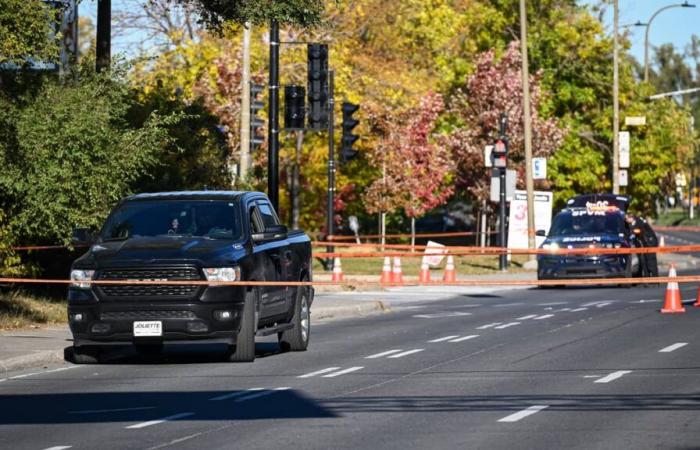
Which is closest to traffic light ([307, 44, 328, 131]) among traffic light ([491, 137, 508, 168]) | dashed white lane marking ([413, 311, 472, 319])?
dashed white lane marking ([413, 311, 472, 319])

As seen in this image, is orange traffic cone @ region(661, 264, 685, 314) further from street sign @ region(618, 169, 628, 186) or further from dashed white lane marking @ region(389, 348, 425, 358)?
street sign @ region(618, 169, 628, 186)

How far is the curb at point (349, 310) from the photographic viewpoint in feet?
90.8

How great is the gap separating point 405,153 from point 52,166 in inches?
1571

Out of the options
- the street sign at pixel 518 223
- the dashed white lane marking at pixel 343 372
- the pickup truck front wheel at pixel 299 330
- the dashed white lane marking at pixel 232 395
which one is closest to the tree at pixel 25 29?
the pickup truck front wheel at pixel 299 330

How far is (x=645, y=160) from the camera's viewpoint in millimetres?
66250

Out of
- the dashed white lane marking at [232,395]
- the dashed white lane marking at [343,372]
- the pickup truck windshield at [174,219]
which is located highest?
the pickup truck windshield at [174,219]

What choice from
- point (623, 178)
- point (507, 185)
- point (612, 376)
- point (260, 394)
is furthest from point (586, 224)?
point (260, 394)

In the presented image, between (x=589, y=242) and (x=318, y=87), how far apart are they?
8.41 metres

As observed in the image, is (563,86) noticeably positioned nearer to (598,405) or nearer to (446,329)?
(446,329)

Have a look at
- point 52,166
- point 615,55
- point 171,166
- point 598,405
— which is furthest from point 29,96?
point 615,55

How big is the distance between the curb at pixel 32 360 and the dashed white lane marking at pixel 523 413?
681 centimetres

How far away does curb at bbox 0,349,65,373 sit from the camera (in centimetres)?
1769

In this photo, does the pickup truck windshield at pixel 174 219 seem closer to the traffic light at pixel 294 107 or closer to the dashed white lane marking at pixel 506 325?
the dashed white lane marking at pixel 506 325

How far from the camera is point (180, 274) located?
17.4m
